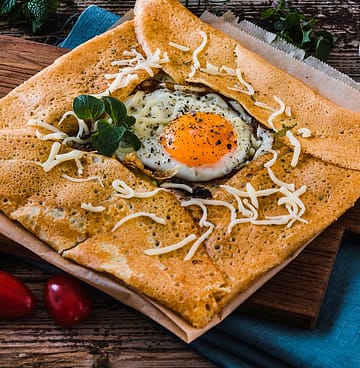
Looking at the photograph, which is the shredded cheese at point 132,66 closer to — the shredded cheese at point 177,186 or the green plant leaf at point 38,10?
the shredded cheese at point 177,186

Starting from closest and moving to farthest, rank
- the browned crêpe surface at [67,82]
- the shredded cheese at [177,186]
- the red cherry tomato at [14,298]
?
1. the red cherry tomato at [14,298]
2. the shredded cheese at [177,186]
3. the browned crêpe surface at [67,82]

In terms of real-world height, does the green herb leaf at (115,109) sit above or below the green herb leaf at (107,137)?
above

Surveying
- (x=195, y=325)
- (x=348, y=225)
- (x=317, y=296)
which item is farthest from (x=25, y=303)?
(x=348, y=225)

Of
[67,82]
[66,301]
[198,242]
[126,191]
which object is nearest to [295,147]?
[198,242]

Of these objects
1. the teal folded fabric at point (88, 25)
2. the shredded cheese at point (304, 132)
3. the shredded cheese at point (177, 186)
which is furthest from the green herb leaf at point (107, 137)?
the teal folded fabric at point (88, 25)

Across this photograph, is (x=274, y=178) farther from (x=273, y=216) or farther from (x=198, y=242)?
(x=198, y=242)

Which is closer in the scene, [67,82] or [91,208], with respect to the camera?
[91,208]
